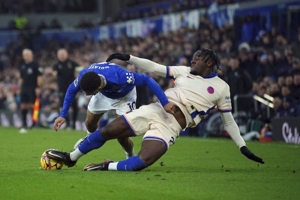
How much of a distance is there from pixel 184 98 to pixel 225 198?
9.38 ft

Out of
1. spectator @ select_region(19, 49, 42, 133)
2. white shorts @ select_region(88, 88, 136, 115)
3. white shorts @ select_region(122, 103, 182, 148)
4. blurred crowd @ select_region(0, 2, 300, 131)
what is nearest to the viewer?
white shorts @ select_region(122, 103, 182, 148)

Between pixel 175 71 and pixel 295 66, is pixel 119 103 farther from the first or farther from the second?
pixel 295 66

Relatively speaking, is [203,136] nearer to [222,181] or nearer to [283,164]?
[283,164]

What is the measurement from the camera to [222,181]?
30.6ft

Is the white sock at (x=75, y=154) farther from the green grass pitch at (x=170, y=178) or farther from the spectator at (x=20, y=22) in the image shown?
the spectator at (x=20, y=22)

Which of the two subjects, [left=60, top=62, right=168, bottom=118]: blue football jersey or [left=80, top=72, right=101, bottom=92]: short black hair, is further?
[left=60, top=62, right=168, bottom=118]: blue football jersey

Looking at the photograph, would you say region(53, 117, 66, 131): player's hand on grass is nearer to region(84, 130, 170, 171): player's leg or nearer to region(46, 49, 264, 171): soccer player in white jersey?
region(46, 49, 264, 171): soccer player in white jersey

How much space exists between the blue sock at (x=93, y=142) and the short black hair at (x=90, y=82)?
0.60 m

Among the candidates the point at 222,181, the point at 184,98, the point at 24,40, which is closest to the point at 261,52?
the point at 184,98

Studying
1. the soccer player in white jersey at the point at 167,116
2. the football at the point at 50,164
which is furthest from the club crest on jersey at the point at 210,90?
the football at the point at 50,164

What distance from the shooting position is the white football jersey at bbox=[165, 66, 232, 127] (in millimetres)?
10523

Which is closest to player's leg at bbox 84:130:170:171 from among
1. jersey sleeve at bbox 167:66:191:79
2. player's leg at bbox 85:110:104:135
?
jersey sleeve at bbox 167:66:191:79

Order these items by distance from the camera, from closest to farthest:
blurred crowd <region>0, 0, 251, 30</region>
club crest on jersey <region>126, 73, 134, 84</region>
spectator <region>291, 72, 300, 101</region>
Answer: club crest on jersey <region>126, 73, 134, 84</region> < spectator <region>291, 72, 300, 101</region> < blurred crowd <region>0, 0, 251, 30</region>

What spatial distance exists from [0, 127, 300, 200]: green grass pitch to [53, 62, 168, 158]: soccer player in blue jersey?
2.34 feet
